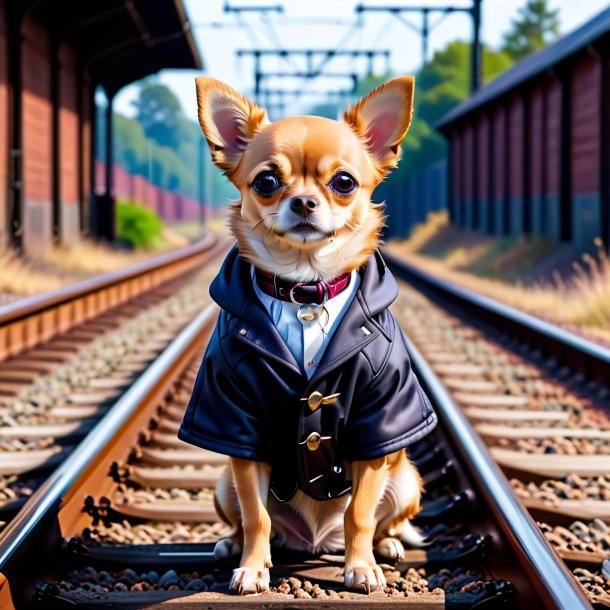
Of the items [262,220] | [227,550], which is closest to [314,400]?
[262,220]

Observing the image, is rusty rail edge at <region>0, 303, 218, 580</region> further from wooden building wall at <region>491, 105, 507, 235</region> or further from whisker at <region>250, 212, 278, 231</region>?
wooden building wall at <region>491, 105, 507, 235</region>

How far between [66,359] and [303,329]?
17.7 feet

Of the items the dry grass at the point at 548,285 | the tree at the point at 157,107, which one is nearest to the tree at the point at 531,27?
the tree at the point at 157,107

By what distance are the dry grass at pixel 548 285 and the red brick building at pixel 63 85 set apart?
22.2ft

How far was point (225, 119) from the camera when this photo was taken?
9.91ft

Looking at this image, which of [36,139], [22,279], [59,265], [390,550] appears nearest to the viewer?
[390,550]

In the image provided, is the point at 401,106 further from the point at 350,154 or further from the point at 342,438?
the point at 342,438

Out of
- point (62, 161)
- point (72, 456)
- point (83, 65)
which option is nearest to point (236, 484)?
point (72, 456)

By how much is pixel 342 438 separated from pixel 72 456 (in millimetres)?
1587

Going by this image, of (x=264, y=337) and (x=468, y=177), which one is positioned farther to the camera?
(x=468, y=177)

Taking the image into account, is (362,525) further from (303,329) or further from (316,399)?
(303,329)

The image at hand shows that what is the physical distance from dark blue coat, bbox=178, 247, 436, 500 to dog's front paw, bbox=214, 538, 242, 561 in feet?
1.21

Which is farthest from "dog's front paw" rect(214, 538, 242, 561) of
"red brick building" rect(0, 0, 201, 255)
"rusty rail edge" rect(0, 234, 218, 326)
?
"red brick building" rect(0, 0, 201, 255)

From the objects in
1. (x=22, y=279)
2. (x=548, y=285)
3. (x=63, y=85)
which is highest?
(x=63, y=85)
